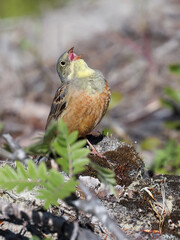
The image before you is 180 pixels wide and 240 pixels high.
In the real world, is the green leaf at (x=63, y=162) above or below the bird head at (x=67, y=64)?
below

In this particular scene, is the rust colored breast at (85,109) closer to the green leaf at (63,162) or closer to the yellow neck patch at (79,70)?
the yellow neck patch at (79,70)

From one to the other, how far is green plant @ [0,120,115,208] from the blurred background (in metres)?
5.20

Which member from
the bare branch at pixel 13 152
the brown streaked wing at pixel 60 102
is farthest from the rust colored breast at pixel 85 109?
the bare branch at pixel 13 152

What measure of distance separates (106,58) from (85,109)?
21.4 feet

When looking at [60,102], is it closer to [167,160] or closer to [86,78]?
[86,78]

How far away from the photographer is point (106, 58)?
35.0 ft

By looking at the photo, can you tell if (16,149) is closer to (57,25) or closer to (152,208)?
(152,208)

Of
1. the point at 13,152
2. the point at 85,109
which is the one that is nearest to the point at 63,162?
the point at 13,152

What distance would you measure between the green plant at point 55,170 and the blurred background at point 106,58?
17.1ft

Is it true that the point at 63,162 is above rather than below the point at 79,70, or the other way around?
below

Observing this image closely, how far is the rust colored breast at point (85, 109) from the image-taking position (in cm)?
433

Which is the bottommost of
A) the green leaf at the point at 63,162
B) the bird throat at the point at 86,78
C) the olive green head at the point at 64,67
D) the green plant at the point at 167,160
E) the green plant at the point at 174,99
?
the green leaf at the point at 63,162

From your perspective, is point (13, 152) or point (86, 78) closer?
point (13, 152)

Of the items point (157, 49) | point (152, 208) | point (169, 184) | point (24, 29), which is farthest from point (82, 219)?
point (24, 29)
